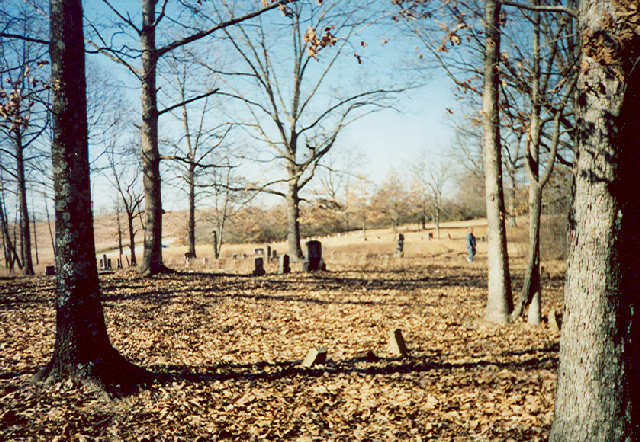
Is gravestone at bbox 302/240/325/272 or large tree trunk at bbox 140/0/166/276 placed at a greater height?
large tree trunk at bbox 140/0/166/276

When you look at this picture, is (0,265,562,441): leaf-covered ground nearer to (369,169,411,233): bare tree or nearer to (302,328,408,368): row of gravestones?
(302,328,408,368): row of gravestones

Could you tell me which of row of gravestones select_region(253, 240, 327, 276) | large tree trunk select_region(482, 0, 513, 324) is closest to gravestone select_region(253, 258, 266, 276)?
row of gravestones select_region(253, 240, 327, 276)

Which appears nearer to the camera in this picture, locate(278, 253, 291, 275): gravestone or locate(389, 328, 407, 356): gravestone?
locate(389, 328, 407, 356): gravestone

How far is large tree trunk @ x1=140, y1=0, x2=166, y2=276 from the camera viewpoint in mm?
11117

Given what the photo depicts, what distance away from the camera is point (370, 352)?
613 centimetres

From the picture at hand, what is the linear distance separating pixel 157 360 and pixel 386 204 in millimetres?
49320

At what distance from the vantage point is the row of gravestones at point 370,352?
18.7ft

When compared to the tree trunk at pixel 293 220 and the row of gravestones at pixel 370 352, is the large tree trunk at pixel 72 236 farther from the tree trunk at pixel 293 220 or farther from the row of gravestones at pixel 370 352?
the tree trunk at pixel 293 220

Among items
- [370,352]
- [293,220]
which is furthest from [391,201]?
[370,352]

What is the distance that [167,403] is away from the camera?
4.34 meters

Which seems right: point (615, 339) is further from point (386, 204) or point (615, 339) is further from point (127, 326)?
point (386, 204)

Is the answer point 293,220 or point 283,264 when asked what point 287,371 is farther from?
point 293,220

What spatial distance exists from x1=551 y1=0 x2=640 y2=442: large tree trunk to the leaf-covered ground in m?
1.06

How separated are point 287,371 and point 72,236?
3171mm
